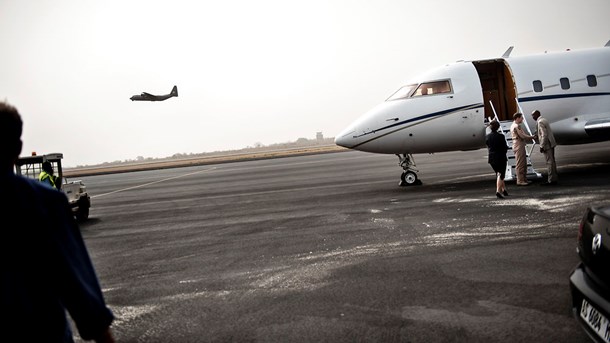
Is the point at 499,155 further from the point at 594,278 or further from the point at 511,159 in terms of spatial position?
the point at 594,278

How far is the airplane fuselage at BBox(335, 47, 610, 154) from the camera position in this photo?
15008mm

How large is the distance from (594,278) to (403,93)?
41.0 feet

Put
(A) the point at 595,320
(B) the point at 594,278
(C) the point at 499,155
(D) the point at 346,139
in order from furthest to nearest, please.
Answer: (D) the point at 346,139
(C) the point at 499,155
(B) the point at 594,278
(A) the point at 595,320

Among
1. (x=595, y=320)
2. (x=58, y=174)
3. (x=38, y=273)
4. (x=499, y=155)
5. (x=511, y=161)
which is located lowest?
(x=595, y=320)

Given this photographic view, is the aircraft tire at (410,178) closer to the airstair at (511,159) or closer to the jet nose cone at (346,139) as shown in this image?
the jet nose cone at (346,139)

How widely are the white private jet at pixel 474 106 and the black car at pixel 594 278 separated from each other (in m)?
11.3

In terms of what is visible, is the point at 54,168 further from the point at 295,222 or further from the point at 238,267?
the point at 238,267

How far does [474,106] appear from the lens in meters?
15.1

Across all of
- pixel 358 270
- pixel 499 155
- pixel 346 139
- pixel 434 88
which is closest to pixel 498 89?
pixel 434 88

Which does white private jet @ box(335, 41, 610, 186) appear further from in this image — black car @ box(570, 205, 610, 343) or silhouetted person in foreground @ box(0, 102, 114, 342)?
silhouetted person in foreground @ box(0, 102, 114, 342)

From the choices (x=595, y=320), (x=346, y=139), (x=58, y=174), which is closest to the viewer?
(x=595, y=320)

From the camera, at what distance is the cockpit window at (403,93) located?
15398mm

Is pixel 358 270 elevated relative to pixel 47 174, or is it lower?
lower

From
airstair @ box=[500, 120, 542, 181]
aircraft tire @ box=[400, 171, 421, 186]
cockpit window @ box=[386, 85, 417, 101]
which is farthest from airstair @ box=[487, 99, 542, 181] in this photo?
aircraft tire @ box=[400, 171, 421, 186]
